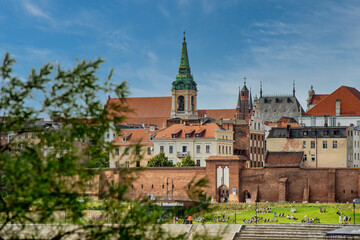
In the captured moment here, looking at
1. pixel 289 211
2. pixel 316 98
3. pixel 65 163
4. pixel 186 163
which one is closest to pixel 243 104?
pixel 316 98

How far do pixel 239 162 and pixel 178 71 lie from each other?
258 feet

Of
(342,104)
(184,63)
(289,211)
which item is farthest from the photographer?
(184,63)

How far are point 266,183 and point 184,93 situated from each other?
79913mm

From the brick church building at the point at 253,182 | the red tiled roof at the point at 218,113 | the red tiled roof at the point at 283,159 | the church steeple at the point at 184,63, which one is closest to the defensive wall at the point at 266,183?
the brick church building at the point at 253,182

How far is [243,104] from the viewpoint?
174750 millimetres

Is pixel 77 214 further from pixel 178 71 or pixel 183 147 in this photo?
pixel 178 71

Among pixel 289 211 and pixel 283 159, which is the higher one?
pixel 283 159

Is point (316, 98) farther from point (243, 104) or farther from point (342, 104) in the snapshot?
point (243, 104)

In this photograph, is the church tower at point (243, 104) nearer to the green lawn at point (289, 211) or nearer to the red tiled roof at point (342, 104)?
the red tiled roof at point (342, 104)

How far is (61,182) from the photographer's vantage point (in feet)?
49.9

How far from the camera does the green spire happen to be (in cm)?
15475

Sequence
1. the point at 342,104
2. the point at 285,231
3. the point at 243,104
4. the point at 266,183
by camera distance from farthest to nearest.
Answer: the point at 243,104 → the point at 342,104 → the point at 266,183 → the point at 285,231

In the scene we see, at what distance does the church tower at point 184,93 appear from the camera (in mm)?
155250

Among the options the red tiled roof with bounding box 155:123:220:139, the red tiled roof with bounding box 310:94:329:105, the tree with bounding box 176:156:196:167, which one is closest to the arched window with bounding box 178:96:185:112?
the red tiled roof with bounding box 310:94:329:105
